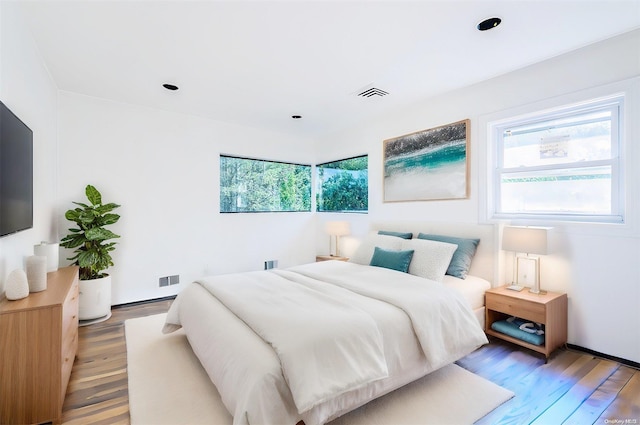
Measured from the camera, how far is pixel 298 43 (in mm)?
2424

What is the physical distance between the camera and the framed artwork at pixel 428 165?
3416 mm

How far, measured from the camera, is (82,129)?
11.7 ft

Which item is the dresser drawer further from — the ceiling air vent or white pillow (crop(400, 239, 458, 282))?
the ceiling air vent

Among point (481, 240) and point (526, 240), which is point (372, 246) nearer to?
point (481, 240)

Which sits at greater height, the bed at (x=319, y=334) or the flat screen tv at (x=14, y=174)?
the flat screen tv at (x=14, y=174)

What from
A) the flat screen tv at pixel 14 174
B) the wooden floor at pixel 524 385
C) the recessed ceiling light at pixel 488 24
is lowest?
the wooden floor at pixel 524 385

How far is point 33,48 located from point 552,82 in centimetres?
453

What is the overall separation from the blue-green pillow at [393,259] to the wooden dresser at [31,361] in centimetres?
262

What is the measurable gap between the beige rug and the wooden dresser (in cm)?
44

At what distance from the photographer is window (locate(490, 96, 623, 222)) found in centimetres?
253

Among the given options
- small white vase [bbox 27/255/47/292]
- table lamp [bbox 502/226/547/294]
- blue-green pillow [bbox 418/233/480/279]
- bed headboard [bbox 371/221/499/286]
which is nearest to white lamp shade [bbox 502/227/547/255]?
table lamp [bbox 502/226/547/294]

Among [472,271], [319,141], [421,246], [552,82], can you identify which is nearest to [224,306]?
[421,246]

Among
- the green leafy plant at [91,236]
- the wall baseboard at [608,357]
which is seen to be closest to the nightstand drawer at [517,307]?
the wall baseboard at [608,357]

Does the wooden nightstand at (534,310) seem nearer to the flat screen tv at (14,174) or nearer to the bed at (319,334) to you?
the bed at (319,334)
